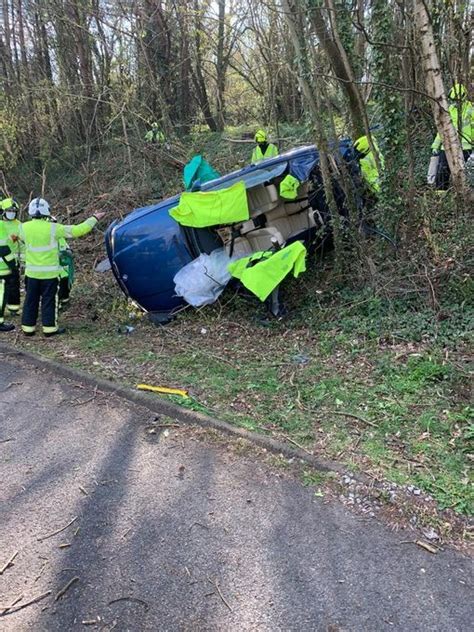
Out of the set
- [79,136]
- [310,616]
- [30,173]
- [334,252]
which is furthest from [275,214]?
[30,173]

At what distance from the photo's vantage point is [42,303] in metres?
6.53

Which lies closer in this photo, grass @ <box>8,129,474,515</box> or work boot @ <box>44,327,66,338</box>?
grass @ <box>8,129,474,515</box>

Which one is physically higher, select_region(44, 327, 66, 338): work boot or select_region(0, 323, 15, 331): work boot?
select_region(0, 323, 15, 331): work boot

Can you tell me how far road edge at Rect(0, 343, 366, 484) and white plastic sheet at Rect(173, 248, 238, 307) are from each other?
1.68 metres

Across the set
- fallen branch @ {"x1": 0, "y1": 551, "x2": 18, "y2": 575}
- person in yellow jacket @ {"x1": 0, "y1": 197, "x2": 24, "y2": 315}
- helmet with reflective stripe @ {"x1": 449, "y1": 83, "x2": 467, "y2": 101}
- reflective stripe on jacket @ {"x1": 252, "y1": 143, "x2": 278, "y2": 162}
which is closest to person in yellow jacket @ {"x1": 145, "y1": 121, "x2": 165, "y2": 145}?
reflective stripe on jacket @ {"x1": 252, "y1": 143, "x2": 278, "y2": 162}

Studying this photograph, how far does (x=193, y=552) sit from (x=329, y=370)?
2351 mm

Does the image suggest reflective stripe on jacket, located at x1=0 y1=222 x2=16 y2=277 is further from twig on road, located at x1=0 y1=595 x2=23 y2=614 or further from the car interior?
twig on road, located at x1=0 y1=595 x2=23 y2=614

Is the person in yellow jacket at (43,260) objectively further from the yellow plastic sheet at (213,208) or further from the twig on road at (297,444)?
the twig on road at (297,444)

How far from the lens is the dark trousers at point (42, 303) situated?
6.50 m

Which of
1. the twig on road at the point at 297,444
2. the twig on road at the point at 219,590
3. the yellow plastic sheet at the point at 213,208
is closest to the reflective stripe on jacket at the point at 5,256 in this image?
the yellow plastic sheet at the point at 213,208

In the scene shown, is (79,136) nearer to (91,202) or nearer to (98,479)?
(91,202)

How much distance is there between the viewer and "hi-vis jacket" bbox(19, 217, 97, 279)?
20.7 ft

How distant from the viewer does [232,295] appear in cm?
655

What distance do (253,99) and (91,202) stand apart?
6.91 m
